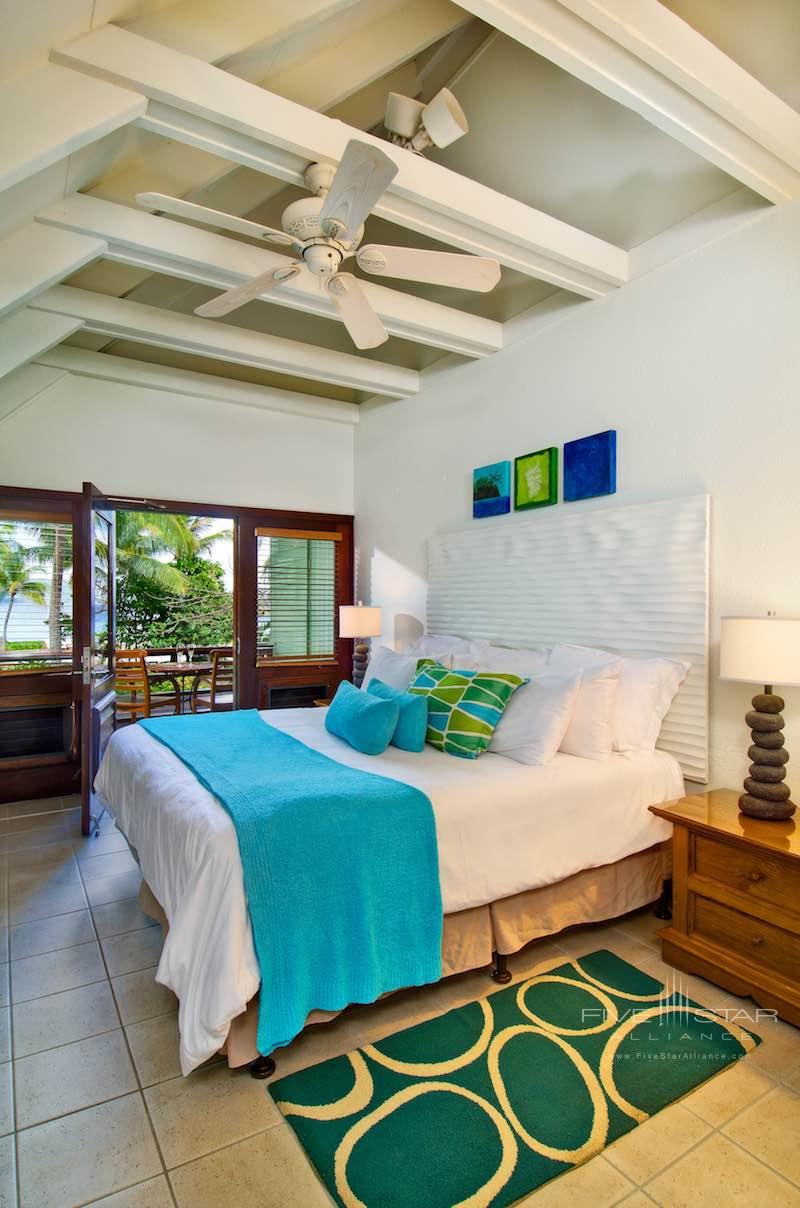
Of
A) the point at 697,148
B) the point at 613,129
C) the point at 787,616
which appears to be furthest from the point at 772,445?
the point at 613,129

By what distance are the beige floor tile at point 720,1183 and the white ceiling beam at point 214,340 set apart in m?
4.19

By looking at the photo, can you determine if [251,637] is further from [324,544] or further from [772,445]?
[772,445]

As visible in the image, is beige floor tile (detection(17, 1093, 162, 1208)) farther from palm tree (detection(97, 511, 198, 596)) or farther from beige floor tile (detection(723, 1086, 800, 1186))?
palm tree (detection(97, 511, 198, 596))

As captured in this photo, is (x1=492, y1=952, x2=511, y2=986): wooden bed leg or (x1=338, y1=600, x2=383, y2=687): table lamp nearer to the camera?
(x1=492, y1=952, x2=511, y2=986): wooden bed leg

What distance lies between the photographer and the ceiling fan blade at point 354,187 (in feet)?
5.88

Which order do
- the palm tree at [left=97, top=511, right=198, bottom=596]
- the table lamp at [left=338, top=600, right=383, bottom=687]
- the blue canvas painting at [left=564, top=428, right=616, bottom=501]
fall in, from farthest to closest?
the palm tree at [left=97, top=511, right=198, bottom=596]
the table lamp at [left=338, top=600, right=383, bottom=687]
the blue canvas painting at [left=564, top=428, right=616, bottom=501]

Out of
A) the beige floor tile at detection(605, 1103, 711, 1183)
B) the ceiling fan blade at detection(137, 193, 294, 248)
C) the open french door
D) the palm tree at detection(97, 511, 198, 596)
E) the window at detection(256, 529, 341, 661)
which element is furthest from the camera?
the palm tree at detection(97, 511, 198, 596)

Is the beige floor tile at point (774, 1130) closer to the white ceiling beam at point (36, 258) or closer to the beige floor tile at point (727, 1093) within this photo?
the beige floor tile at point (727, 1093)

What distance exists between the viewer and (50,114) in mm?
1838

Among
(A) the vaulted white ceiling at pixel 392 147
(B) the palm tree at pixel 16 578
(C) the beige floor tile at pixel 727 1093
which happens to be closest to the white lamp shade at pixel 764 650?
(C) the beige floor tile at pixel 727 1093

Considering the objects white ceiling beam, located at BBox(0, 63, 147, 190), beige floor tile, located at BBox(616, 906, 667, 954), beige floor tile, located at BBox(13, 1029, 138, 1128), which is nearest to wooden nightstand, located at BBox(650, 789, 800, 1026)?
beige floor tile, located at BBox(616, 906, 667, 954)

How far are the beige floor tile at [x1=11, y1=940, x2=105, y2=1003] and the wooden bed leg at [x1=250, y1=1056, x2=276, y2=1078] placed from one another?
0.83 meters

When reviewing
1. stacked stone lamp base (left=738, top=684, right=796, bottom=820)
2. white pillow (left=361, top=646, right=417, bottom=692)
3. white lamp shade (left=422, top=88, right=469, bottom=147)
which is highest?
white lamp shade (left=422, top=88, right=469, bottom=147)

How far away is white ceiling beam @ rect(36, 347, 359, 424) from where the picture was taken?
4410 millimetres
